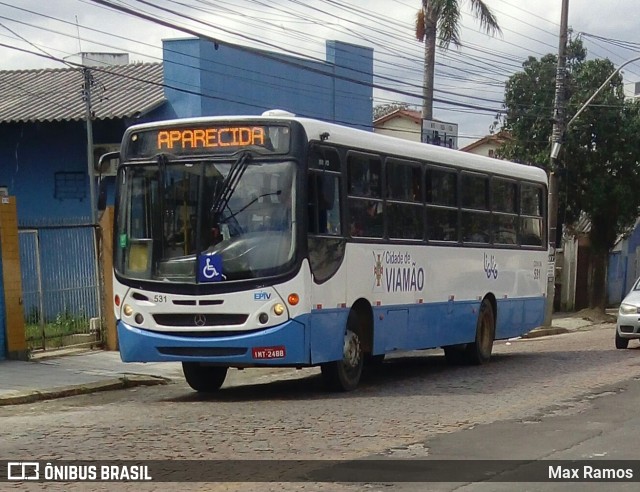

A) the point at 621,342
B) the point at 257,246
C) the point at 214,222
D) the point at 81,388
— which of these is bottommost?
the point at 621,342

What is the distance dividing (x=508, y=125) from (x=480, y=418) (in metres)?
24.8

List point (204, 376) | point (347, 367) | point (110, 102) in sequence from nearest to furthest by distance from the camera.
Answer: point (347, 367) < point (204, 376) < point (110, 102)

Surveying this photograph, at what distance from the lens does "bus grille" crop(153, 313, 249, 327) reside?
13242 millimetres

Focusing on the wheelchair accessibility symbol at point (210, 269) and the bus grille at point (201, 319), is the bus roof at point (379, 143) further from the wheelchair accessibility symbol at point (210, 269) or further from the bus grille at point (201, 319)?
the bus grille at point (201, 319)

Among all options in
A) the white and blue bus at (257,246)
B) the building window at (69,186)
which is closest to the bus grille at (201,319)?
the white and blue bus at (257,246)

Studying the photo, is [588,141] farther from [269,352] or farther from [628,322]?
[269,352]

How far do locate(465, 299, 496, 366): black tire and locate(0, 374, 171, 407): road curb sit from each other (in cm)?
506

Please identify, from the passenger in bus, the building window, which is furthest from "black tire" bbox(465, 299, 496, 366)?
the building window

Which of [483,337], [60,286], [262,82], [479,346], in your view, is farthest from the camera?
[262,82]

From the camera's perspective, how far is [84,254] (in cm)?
2020

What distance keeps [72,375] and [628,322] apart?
10.7m

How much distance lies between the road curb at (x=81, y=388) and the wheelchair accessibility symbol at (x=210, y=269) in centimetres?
284

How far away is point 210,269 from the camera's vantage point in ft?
43.5

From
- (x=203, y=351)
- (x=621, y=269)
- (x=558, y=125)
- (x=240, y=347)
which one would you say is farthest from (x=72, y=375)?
(x=621, y=269)
